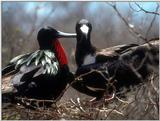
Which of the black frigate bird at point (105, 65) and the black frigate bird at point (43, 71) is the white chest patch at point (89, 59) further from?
the black frigate bird at point (43, 71)

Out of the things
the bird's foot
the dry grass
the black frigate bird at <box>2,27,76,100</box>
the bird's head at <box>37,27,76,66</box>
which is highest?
the bird's head at <box>37,27,76,66</box>

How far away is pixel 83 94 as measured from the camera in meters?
5.35

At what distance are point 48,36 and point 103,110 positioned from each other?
830 mm

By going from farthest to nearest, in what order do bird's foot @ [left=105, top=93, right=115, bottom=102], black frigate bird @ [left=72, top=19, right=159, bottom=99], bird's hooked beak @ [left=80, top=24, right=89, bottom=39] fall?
bird's hooked beak @ [left=80, top=24, right=89, bottom=39] → black frigate bird @ [left=72, top=19, right=159, bottom=99] → bird's foot @ [left=105, top=93, right=115, bottom=102]

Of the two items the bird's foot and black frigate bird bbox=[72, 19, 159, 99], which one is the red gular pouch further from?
the bird's foot

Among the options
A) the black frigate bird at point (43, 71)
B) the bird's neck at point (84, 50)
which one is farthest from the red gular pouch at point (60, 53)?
the bird's neck at point (84, 50)

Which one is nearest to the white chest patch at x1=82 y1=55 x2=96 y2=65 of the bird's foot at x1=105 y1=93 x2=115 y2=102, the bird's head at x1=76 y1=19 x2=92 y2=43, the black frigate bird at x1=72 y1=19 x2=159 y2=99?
the black frigate bird at x1=72 y1=19 x2=159 y2=99

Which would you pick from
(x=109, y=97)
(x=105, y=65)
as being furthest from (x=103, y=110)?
(x=105, y=65)

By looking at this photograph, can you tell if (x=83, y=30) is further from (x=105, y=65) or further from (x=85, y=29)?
(x=105, y=65)

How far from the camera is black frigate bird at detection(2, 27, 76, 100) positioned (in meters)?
5.11

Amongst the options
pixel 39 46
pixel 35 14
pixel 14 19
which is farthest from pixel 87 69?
pixel 14 19

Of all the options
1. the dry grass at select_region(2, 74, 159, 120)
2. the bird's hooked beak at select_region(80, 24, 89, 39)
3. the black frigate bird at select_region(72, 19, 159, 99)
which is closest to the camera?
the dry grass at select_region(2, 74, 159, 120)

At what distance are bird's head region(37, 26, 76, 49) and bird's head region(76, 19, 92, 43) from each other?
2.7 inches

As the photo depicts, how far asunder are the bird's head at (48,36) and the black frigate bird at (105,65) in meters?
0.15
